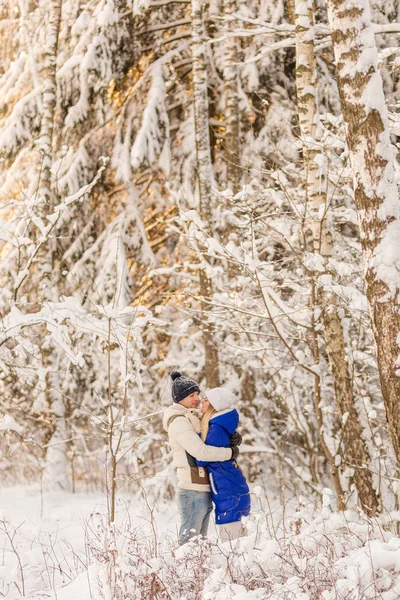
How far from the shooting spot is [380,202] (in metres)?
3.81

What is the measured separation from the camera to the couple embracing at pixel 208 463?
177 inches

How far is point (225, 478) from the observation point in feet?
14.9

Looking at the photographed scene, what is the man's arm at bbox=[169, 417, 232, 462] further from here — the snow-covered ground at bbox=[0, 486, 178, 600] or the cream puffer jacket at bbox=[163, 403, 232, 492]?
the snow-covered ground at bbox=[0, 486, 178, 600]

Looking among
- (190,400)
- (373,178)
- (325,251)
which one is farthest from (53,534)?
(373,178)

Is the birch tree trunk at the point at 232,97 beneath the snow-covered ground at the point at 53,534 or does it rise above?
above

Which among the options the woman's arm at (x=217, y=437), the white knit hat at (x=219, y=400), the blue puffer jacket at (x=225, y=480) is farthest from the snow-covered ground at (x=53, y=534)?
the white knit hat at (x=219, y=400)

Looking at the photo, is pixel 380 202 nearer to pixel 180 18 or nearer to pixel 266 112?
pixel 266 112

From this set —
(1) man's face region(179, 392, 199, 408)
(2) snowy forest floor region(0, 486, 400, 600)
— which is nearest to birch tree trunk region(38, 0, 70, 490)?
(2) snowy forest floor region(0, 486, 400, 600)

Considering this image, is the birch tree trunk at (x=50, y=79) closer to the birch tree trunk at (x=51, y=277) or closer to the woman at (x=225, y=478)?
the birch tree trunk at (x=51, y=277)

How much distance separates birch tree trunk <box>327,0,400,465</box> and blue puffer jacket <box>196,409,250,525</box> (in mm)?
1314

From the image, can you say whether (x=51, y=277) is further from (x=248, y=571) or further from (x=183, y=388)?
(x=248, y=571)

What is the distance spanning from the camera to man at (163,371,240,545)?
450 cm

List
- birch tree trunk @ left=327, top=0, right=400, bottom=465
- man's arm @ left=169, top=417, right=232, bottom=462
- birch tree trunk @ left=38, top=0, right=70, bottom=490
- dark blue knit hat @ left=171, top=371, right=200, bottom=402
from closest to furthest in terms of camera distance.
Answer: birch tree trunk @ left=327, top=0, right=400, bottom=465 < man's arm @ left=169, top=417, right=232, bottom=462 < dark blue knit hat @ left=171, top=371, right=200, bottom=402 < birch tree trunk @ left=38, top=0, right=70, bottom=490

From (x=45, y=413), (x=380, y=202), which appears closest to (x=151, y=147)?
(x=45, y=413)
